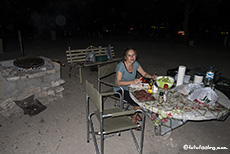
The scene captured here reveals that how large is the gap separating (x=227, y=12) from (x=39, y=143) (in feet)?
96.3

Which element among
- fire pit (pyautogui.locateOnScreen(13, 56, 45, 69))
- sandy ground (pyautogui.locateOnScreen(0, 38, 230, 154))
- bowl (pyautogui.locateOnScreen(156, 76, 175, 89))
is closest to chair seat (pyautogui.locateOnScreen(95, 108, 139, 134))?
sandy ground (pyautogui.locateOnScreen(0, 38, 230, 154))

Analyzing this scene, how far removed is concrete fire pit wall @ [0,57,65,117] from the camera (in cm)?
390

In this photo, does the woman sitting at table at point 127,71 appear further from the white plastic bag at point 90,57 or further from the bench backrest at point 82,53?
the bench backrest at point 82,53

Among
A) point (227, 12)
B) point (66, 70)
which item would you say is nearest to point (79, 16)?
point (227, 12)

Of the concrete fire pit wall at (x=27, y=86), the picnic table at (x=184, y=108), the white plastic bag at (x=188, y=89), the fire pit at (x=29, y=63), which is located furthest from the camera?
the fire pit at (x=29, y=63)

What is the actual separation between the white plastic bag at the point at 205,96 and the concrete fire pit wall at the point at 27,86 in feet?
Result: 11.4

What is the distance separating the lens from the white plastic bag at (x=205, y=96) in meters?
2.31

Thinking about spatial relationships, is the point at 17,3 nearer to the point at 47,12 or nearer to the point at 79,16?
the point at 47,12

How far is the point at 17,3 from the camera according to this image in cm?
2005

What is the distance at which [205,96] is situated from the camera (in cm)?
234

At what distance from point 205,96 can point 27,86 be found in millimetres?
3898

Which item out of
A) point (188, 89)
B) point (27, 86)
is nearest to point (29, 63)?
point (27, 86)

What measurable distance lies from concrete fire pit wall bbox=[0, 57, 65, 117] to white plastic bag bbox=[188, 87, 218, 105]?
3.48m

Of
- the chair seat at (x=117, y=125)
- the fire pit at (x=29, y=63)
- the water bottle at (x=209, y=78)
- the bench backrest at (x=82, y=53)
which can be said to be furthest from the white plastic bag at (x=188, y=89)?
the bench backrest at (x=82, y=53)
